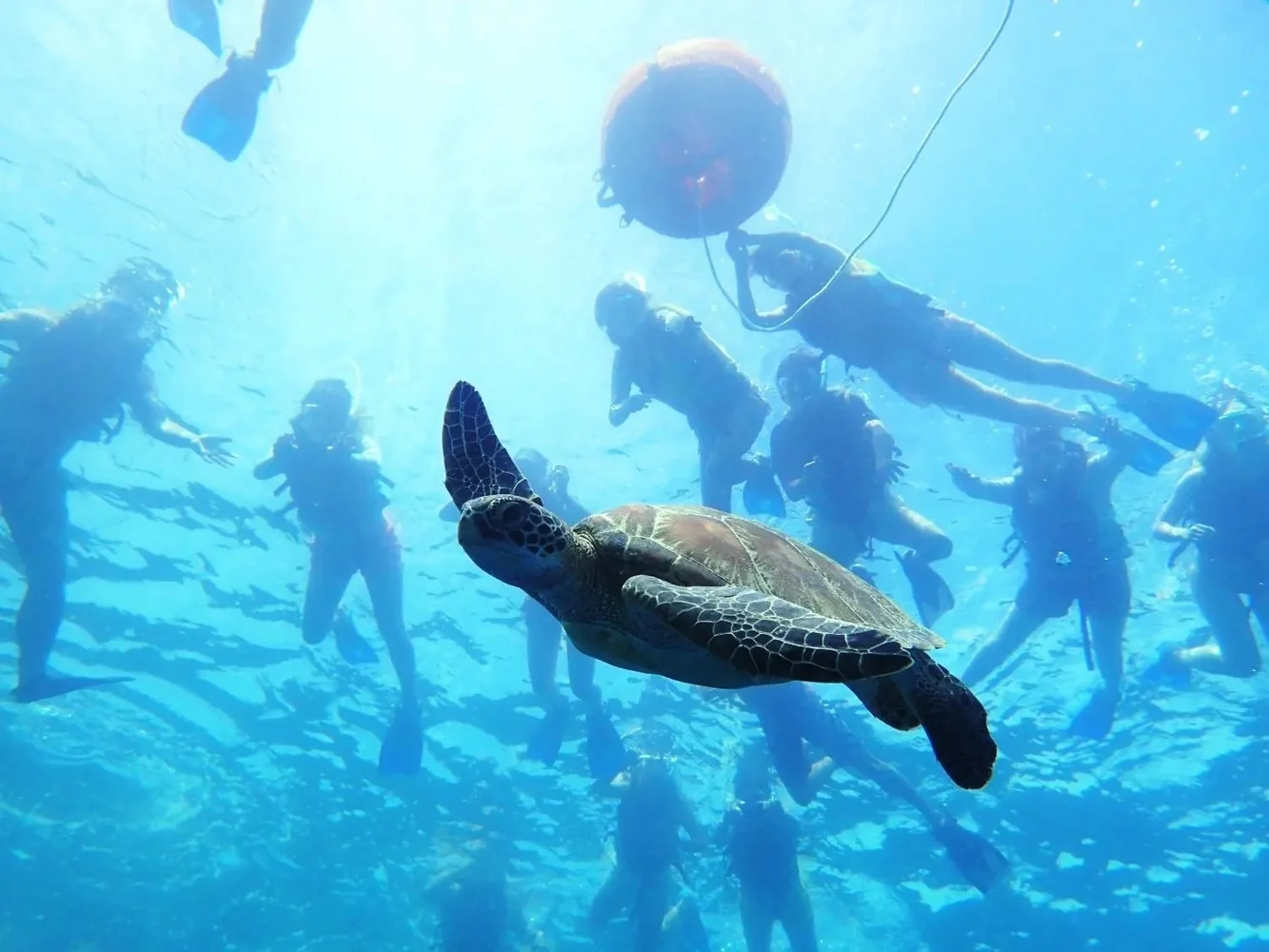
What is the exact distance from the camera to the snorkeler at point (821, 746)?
1188 cm

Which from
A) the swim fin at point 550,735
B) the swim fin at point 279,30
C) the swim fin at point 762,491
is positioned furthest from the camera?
the swim fin at point 550,735

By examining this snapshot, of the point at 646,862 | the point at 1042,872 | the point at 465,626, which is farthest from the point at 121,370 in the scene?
the point at 1042,872

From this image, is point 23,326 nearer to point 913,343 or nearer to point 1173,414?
point 913,343

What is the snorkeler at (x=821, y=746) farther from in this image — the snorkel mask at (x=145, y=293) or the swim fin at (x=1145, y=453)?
the snorkel mask at (x=145, y=293)

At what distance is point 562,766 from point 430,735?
4.63m

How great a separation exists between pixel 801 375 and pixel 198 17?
9341 millimetres

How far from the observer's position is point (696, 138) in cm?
775

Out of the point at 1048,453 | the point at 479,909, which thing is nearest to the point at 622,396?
the point at 1048,453

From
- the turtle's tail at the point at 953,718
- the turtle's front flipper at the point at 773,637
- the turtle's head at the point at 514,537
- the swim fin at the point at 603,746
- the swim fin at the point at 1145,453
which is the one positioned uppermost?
the swim fin at the point at 1145,453

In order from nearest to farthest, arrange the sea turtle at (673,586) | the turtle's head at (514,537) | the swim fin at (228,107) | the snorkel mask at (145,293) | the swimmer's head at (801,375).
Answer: the sea turtle at (673,586), the turtle's head at (514,537), the swim fin at (228,107), the swimmer's head at (801,375), the snorkel mask at (145,293)

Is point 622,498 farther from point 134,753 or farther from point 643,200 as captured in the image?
point 134,753

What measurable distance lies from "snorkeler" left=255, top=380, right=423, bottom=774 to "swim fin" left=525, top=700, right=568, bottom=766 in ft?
8.77

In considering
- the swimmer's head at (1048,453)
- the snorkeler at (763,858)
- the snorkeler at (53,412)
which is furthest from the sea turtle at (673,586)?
the snorkeler at (763,858)

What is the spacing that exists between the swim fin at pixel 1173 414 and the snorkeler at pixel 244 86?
13.1m
